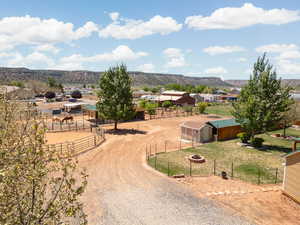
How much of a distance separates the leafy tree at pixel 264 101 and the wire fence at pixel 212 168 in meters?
6.74

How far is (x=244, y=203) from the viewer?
15953mm

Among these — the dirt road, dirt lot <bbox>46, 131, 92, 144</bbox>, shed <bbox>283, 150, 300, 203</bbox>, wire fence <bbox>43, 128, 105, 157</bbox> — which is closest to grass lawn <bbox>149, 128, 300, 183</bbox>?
the dirt road

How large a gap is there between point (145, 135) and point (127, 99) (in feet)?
23.4

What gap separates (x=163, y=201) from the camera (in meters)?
16.2

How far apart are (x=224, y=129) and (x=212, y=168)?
14084 mm

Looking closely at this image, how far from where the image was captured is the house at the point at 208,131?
33.7 m

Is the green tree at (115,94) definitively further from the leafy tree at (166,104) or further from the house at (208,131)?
the leafy tree at (166,104)

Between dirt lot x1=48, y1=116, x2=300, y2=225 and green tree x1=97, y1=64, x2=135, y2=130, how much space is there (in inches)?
572

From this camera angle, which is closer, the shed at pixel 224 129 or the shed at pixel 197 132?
the shed at pixel 197 132

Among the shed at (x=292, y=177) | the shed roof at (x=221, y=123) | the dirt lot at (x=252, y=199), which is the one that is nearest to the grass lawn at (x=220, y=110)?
the shed roof at (x=221, y=123)

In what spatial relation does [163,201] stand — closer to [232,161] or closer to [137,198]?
[137,198]

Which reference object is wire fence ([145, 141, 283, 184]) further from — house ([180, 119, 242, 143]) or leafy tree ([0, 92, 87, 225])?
leafy tree ([0, 92, 87, 225])

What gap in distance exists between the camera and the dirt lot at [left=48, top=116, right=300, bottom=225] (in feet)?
46.3

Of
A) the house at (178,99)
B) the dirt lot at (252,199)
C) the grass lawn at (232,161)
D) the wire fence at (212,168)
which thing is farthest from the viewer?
the house at (178,99)
